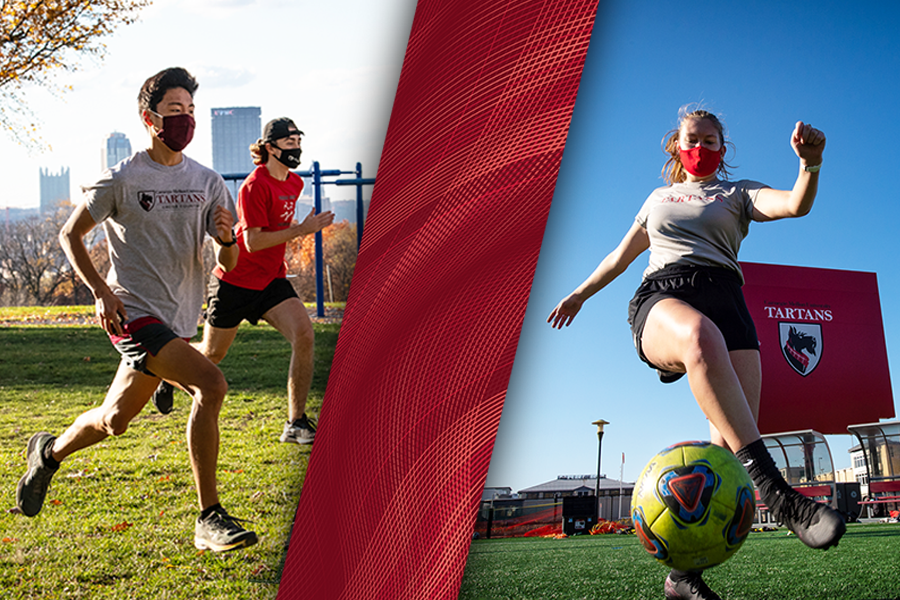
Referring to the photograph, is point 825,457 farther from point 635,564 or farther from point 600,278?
point 600,278

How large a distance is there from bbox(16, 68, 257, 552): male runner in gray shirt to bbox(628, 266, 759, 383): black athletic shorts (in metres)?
1.49

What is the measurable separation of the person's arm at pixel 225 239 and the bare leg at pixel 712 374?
5.28 ft

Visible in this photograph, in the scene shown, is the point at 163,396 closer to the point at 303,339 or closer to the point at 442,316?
the point at 303,339

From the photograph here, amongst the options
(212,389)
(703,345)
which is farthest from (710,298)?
(212,389)

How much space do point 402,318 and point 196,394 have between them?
79cm

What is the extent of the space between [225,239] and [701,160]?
169 cm

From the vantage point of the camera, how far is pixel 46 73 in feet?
9.68

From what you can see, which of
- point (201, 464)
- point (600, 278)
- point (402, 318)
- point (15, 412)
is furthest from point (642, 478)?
point (15, 412)

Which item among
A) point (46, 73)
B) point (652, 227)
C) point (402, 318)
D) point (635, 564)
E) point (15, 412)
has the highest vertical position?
point (46, 73)

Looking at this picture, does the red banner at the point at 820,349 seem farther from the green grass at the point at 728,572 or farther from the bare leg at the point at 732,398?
the bare leg at the point at 732,398

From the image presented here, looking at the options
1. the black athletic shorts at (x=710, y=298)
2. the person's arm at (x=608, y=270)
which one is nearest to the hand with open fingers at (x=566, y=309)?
the person's arm at (x=608, y=270)

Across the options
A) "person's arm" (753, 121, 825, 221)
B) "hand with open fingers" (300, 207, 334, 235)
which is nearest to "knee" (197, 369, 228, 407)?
"hand with open fingers" (300, 207, 334, 235)

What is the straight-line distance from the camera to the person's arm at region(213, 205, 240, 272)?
2.49 m

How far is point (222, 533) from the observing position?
8.37 feet
